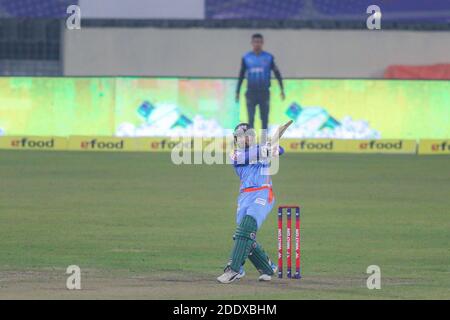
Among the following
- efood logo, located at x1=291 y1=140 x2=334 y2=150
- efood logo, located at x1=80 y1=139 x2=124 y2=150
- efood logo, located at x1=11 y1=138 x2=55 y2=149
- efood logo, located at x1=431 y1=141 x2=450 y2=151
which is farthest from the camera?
efood logo, located at x1=291 y1=140 x2=334 y2=150

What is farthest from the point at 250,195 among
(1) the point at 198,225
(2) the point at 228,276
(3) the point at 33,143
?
(3) the point at 33,143

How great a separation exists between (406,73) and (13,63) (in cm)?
1245

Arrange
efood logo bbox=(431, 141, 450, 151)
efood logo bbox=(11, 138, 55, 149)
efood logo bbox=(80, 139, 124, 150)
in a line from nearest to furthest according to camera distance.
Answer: efood logo bbox=(11, 138, 55, 149), efood logo bbox=(80, 139, 124, 150), efood logo bbox=(431, 141, 450, 151)

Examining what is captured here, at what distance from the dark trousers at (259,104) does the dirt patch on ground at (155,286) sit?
1994 centimetres

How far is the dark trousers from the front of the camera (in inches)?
1423

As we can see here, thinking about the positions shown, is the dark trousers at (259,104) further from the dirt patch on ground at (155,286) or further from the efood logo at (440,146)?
the dirt patch on ground at (155,286)

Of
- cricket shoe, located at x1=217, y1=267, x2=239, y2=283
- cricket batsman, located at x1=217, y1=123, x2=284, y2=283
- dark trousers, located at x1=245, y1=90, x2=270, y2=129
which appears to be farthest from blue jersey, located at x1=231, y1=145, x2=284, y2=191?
dark trousers, located at x1=245, y1=90, x2=270, y2=129

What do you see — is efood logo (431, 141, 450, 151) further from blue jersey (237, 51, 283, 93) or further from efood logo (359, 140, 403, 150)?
blue jersey (237, 51, 283, 93)

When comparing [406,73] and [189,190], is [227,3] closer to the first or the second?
[406,73]

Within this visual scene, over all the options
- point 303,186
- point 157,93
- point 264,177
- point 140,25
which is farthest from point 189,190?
point 140,25

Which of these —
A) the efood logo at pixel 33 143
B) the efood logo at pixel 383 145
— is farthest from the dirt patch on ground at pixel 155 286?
the efood logo at pixel 383 145

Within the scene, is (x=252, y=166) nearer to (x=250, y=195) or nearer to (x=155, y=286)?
(x=250, y=195)

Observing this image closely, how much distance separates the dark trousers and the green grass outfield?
1.41 metres

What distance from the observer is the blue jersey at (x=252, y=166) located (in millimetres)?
15383
